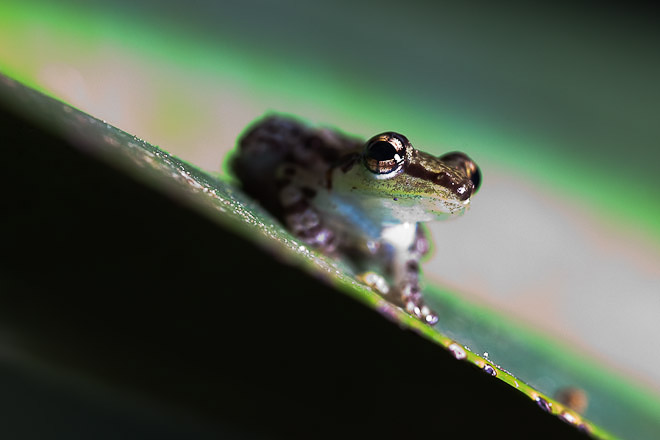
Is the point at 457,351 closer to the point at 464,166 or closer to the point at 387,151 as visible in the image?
the point at 387,151

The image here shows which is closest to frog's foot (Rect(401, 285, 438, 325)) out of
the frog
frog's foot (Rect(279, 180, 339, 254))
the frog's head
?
the frog

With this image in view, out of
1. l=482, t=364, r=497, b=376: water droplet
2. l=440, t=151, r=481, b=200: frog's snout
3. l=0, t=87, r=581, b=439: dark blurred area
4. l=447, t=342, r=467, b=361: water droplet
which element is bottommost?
l=0, t=87, r=581, b=439: dark blurred area

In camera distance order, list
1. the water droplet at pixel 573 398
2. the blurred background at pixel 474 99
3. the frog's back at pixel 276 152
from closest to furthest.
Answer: the water droplet at pixel 573 398 → the frog's back at pixel 276 152 → the blurred background at pixel 474 99

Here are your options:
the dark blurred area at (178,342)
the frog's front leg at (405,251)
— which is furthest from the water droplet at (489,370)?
the frog's front leg at (405,251)

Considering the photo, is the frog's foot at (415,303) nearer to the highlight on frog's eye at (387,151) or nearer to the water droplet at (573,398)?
the highlight on frog's eye at (387,151)

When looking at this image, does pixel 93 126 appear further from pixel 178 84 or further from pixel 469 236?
pixel 469 236

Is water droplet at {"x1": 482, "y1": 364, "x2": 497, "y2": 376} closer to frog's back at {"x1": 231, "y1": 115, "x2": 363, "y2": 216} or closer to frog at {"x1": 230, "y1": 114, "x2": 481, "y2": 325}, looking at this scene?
frog at {"x1": 230, "y1": 114, "x2": 481, "y2": 325}

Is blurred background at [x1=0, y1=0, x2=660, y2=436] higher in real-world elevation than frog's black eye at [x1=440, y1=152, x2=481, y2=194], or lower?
higher
